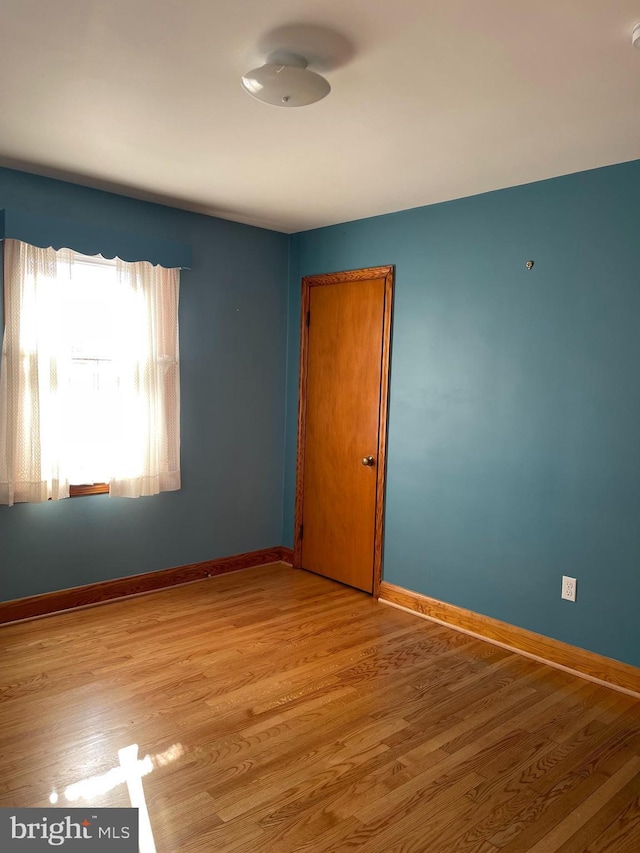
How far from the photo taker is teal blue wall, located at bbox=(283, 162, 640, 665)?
9.92ft

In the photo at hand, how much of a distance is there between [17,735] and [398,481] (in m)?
2.47

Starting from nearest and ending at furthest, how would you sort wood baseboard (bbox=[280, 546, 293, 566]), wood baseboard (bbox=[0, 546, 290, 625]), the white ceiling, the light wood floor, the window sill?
1. the white ceiling
2. the light wood floor
3. wood baseboard (bbox=[0, 546, 290, 625])
4. the window sill
5. wood baseboard (bbox=[280, 546, 293, 566])

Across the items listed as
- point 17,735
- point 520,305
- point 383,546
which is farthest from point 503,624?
point 17,735

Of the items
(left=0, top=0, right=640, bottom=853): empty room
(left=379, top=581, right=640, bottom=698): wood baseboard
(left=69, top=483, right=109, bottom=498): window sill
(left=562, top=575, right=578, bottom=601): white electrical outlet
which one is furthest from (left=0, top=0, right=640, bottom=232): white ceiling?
(left=379, top=581, right=640, bottom=698): wood baseboard

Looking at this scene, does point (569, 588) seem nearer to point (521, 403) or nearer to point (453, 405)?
point (521, 403)

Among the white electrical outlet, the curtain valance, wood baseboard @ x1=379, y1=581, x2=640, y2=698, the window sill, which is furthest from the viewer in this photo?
the window sill

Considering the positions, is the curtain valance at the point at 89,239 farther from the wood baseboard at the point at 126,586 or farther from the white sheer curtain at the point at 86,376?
the wood baseboard at the point at 126,586

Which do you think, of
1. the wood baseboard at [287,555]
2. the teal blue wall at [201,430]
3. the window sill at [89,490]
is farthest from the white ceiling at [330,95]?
the wood baseboard at [287,555]

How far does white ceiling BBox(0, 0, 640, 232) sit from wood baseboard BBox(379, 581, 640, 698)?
2.38m

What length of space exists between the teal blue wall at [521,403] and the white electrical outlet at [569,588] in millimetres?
36

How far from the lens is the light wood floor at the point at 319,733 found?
205 cm

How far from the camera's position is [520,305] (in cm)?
340

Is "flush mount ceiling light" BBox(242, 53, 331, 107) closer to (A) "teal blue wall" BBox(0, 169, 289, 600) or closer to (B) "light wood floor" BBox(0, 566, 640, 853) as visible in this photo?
(A) "teal blue wall" BBox(0, 169, 289, 600)

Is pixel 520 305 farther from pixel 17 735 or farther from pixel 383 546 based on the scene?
pixel 17 735
